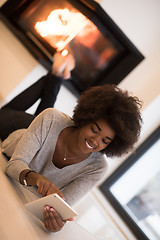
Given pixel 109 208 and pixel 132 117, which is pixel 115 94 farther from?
pixel 109 208

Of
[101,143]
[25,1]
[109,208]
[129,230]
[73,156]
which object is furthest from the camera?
[25,1]

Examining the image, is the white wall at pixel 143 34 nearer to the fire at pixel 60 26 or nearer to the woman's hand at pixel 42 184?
the fire at pixel 60 26

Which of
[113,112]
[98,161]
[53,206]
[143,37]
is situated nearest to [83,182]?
[98,161]

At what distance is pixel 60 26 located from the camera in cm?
244

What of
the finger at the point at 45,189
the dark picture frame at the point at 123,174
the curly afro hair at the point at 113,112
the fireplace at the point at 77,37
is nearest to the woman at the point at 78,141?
the curly afro hair at the point at 113,112

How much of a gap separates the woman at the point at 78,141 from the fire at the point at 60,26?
4.17 ft

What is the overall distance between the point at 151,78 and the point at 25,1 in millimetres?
1320

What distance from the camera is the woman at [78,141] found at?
1.15m

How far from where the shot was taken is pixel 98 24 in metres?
2.32

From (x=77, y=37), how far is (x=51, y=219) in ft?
6.15

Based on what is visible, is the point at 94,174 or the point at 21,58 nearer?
the point at 94,174

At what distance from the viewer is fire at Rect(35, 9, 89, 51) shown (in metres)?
2.36

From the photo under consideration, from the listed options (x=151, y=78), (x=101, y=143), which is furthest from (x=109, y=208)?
(x=101, y=143)

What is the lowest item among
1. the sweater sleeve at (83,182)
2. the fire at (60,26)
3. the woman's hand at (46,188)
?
the sweater sleeve at (83,182)
